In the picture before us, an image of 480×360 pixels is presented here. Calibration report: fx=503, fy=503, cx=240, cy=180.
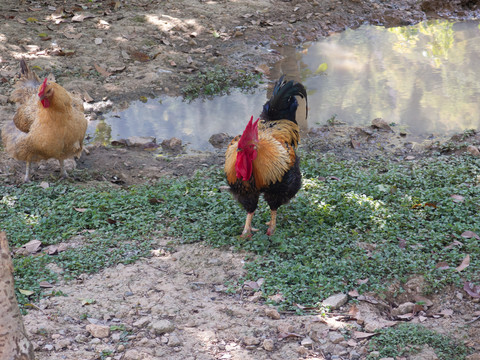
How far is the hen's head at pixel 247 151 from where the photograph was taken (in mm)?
4711

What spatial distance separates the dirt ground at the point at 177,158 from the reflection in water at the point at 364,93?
494 millimetres

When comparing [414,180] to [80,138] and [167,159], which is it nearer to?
[167,159]

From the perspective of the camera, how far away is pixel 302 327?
389 centimetres

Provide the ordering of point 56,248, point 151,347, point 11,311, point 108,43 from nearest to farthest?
point 11,311, point 151,347, point 56,248, point 108,43

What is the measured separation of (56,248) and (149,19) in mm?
7301

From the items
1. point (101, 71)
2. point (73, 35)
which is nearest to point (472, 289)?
point (101, 71)

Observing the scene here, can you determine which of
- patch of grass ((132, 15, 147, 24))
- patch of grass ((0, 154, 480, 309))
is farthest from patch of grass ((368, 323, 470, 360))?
patch of grass ((132, 15, 147, 24))

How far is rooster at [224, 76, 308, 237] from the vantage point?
4820mm

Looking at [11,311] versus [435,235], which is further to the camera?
[435,235]

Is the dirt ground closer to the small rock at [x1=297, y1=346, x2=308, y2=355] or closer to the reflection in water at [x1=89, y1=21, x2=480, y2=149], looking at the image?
the small rock at [x1=297, y1=346, x2=308, y2=355]

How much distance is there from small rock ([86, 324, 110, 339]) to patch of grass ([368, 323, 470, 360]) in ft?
6.27

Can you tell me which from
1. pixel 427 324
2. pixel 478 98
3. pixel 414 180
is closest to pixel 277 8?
pixel 478 98

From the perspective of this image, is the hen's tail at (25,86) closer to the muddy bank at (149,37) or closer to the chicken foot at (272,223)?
the muddy bank at (149,37)

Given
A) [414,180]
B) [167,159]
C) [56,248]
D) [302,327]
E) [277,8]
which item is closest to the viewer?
[302,327]
